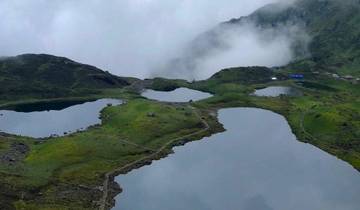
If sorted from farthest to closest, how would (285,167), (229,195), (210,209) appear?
1. (285,167)
2. (229,195)
3. (210,209)

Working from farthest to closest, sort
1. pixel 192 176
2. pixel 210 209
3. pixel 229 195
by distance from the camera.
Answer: pixel 192 176 < pixel 229 195 < pixel 210 209

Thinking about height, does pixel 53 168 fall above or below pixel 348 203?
above

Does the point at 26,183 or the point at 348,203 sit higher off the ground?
the point at 26,183

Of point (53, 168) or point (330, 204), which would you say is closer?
point (330, 204)

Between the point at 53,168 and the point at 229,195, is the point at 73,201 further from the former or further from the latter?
the point at 229,195

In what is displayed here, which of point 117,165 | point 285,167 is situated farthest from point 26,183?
point 285,167

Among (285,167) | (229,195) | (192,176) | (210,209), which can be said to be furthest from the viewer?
(285,167)

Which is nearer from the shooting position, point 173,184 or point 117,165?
point 173,184

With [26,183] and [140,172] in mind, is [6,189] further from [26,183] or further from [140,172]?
[140,172]

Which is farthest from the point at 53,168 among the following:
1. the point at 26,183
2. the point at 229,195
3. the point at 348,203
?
the point at 348,203
